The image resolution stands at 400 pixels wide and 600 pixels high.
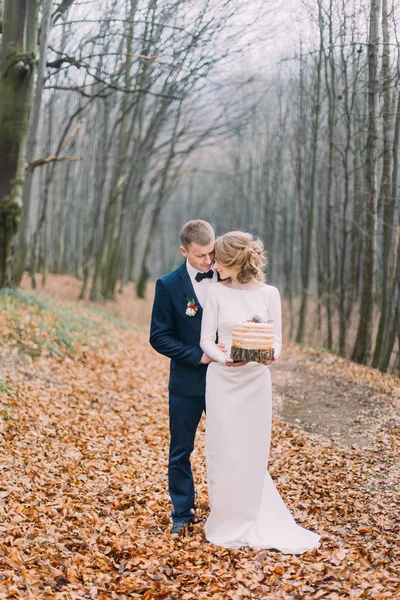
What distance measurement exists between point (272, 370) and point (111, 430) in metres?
5.24

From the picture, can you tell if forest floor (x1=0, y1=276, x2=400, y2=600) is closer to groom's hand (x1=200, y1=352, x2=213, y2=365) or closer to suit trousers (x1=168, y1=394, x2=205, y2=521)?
suit trousers (x1=168, y1=394, x2=205, y2=521)

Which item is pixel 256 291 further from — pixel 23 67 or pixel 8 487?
pixel 23 67

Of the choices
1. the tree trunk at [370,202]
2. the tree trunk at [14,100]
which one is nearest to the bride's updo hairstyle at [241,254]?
the tree trunk at [370,202]

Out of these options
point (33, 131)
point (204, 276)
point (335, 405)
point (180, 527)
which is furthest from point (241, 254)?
point (33, 131)

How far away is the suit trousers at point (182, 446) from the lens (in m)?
3.95

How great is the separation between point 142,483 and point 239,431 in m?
1.91

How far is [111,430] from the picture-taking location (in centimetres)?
689

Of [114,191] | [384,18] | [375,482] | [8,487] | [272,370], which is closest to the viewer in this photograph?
[8,487]

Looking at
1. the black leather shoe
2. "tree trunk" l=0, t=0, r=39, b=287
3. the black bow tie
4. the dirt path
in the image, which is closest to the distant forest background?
"tree trunk" l=0, t=0, r=39, b=287

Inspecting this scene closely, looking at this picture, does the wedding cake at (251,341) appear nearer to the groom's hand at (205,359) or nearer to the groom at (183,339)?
the groom's hand at (205,359)

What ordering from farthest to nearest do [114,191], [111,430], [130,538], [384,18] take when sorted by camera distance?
[114,191], [384,18], [111,430], [130,538]

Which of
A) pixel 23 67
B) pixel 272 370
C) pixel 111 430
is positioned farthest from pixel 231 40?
pixel 111 430

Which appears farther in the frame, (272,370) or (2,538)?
(272,370)

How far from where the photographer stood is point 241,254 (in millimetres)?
3527
